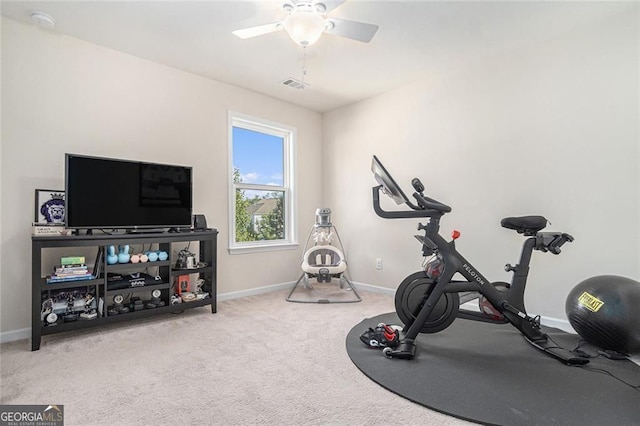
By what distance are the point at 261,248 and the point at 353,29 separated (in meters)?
2.71

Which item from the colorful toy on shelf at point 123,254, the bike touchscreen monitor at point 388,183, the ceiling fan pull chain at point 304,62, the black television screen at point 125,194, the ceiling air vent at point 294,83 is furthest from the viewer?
the ceiling air vent at point 294,83

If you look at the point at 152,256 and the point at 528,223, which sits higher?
the point at 528,223

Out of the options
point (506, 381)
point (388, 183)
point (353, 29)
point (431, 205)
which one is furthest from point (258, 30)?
point (506, 381)

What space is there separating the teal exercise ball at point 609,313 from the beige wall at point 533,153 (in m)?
0.62

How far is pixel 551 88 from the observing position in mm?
2807

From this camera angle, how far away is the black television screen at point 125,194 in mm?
2570

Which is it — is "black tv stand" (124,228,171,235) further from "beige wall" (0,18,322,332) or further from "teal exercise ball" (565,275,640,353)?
"teal exercise ball" (565,275,640,353)

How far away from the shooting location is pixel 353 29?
222 cm

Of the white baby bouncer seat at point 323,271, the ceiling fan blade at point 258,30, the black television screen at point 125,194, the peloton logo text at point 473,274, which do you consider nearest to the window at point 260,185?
the white baby bouncer seat at point 323,271

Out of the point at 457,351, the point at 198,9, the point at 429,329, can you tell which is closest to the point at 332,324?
the point at 429,329

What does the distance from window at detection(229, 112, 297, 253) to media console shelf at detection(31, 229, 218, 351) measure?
25.6 inches

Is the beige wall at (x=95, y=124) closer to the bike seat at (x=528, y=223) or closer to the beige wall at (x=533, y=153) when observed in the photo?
the beige wall at (x=533, y=153)

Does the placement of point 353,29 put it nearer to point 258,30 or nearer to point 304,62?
point 258,30

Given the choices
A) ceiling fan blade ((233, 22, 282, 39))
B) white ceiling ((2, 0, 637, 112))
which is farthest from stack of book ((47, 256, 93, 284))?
ceiling fan blade ((233, 22, 282, 39))
